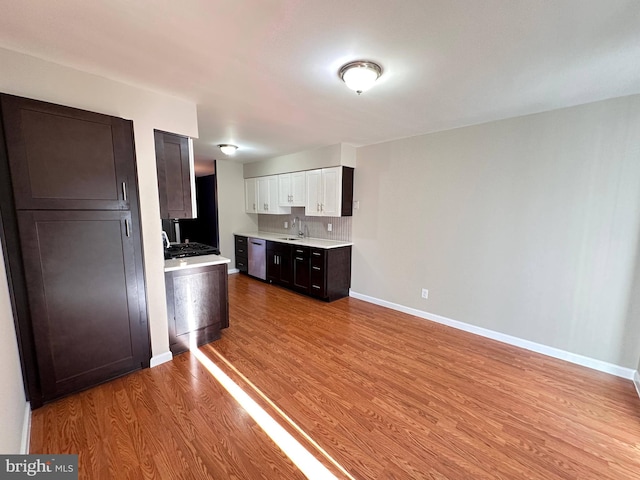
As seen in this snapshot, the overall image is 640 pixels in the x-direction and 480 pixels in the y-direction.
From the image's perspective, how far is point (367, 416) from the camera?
1.84 metres

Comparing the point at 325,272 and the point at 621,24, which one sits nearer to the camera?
the point at 621,24

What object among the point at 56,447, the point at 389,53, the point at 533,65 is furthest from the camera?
the point at 533,65

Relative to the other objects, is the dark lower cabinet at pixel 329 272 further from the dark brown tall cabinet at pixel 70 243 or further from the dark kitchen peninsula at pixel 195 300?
the dark brown tall cabinet at pixel 70 243

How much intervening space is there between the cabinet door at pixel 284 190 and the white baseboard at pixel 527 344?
2571mm

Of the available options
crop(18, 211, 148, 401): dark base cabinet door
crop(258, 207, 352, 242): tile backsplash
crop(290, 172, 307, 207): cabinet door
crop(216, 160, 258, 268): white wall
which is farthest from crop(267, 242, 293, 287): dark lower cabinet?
crop(18, 211, 148, 401): dark base cabinet door

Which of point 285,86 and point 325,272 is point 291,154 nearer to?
point 325,272

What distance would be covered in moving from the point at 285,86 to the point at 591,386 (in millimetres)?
3637

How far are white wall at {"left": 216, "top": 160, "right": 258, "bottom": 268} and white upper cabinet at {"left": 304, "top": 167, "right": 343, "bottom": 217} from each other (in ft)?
6.71

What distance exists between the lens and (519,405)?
1971 mm

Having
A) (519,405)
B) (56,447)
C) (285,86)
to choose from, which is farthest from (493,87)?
(56,447)

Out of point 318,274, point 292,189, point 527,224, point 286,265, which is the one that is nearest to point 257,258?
point 286,265

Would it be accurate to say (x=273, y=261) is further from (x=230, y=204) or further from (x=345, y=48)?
(x=345, y=48)

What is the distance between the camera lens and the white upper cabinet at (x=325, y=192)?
13.4ft

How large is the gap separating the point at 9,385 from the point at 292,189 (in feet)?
13.3
